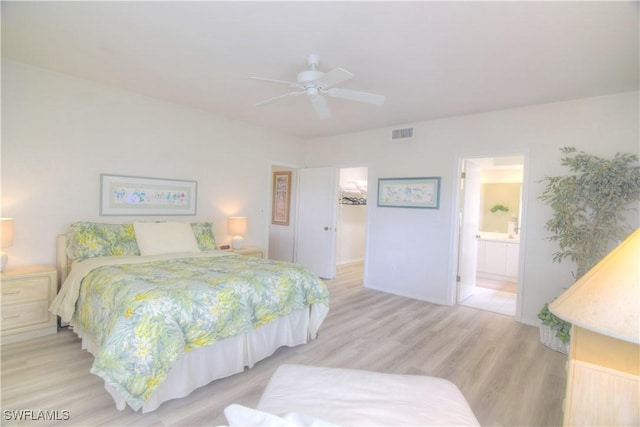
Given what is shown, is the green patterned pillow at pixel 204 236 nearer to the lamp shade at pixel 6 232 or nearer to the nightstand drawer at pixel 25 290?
the nightstand drawer at pixel 25 290

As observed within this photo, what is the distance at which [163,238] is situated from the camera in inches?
141

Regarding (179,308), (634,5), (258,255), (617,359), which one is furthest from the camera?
(258,255)

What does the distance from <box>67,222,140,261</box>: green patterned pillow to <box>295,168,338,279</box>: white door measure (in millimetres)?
2885

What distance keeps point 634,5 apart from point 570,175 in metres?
1.99

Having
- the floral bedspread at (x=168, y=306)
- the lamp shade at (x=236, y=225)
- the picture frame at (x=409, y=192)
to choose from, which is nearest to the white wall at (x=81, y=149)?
the lamp shade at (x=236, y=225)

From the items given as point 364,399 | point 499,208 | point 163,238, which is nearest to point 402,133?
point 499,208

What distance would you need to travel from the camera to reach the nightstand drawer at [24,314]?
277 cm

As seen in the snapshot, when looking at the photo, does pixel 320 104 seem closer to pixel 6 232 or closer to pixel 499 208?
pixel 6 232

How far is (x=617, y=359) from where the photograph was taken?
1185mm

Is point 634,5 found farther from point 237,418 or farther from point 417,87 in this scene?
point 237,418

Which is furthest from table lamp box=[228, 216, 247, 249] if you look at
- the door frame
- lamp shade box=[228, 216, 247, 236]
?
the door frame

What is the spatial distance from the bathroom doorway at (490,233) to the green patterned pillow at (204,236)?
344cm

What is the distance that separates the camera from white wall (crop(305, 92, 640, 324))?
3.38m

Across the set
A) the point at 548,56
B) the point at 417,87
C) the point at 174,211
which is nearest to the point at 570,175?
the point at 548,56
